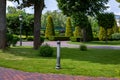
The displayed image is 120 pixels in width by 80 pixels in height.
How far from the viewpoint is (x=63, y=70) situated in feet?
43.5

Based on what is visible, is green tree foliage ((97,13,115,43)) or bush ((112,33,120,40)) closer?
green tree foliage ((97,13,115,43))

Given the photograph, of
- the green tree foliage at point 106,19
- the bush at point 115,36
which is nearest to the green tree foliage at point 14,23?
the green tree foliage at point 106,19

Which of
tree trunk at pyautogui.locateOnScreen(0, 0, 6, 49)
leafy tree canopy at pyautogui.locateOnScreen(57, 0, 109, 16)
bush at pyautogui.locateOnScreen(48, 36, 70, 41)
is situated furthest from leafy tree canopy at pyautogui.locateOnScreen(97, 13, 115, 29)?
tree trunk at pyautogui.locateOnScreen(0, 0, 6, 49)

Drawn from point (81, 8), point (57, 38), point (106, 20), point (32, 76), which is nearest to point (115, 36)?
point (57, 38)

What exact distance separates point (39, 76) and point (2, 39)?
36.7 feet

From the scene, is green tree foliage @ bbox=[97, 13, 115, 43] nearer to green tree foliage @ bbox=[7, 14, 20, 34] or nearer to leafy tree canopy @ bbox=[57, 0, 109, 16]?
leafy tree canopy @ bbox=[57, 0, 109, 16]

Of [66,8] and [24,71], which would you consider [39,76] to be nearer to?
[24,71]

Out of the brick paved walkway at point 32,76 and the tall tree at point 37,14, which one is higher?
the tall tree at point 37,14

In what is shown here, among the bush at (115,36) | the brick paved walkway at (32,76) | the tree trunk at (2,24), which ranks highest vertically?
the tree trunk at (2,24)

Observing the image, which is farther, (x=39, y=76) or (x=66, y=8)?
(x=66, y=8)

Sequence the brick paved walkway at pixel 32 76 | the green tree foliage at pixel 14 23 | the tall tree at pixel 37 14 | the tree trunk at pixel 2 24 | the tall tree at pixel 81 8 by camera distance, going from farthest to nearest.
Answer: the green tree foliage at pixel 14 23
the tall tree at pixel 81 8
the tall tree at pixel 37 14
the tree trunk at pixel 2 24
the brick paved walkway at pixel 32 76

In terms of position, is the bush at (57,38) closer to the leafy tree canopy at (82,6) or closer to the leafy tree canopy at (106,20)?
the leafy tree canopy at (82,6)

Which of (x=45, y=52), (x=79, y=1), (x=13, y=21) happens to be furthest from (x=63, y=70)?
(x=13, y=21)

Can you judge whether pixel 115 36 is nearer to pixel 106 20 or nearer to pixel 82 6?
pixel 106 20
